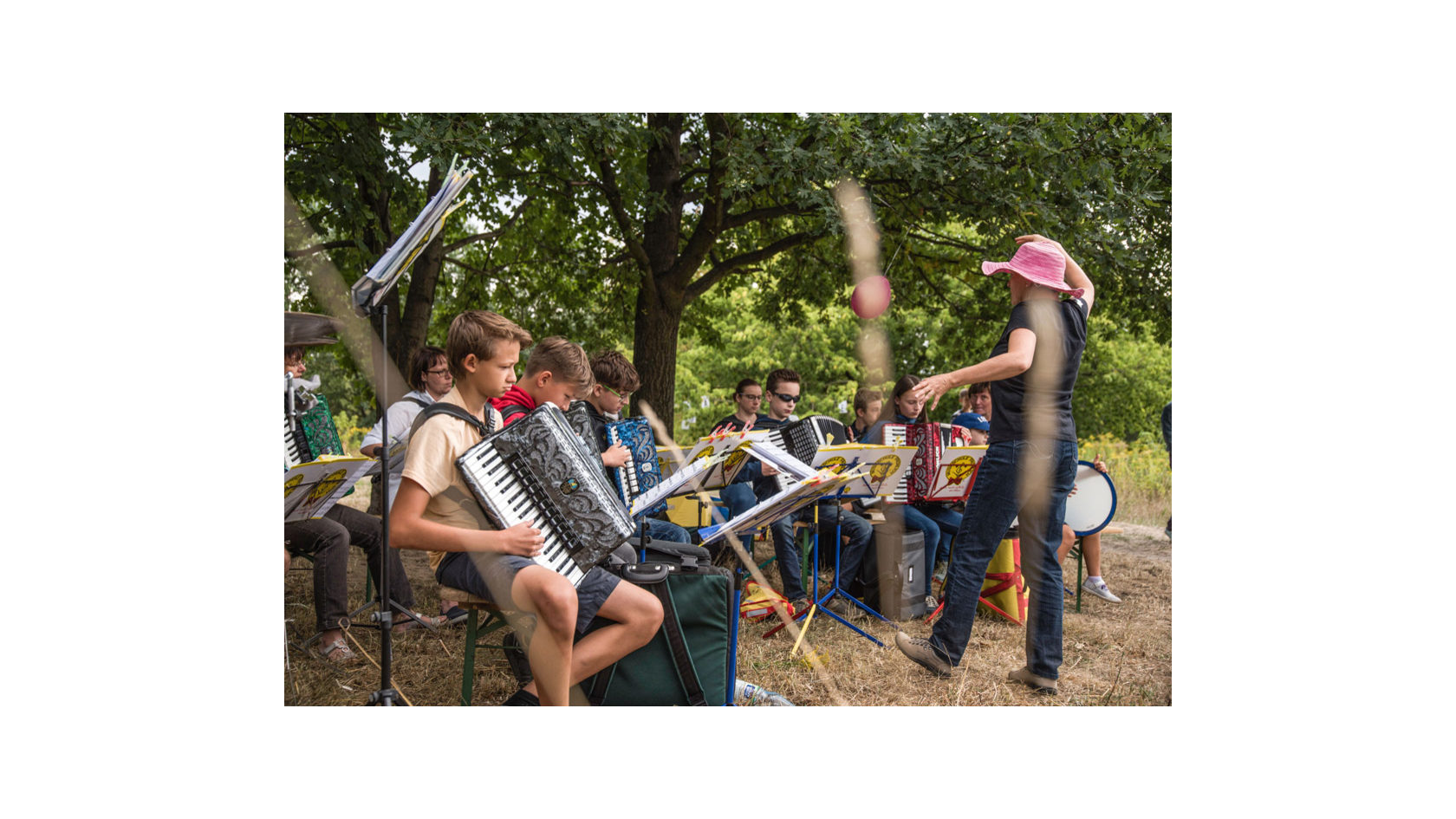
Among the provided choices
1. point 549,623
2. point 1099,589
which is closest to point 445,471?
point 549,623

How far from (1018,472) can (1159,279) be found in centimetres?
554

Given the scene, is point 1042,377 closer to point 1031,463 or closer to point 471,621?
point 1031,463

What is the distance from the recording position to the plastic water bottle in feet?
11.6

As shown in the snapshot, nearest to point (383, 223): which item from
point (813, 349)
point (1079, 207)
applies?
point (1079, 207)

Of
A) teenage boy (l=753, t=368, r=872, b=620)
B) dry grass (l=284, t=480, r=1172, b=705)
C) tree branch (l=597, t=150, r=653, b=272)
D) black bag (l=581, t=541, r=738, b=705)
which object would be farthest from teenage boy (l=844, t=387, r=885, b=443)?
black bag (l=581, t=541, r=738, b=705)

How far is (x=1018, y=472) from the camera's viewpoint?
3.59 m

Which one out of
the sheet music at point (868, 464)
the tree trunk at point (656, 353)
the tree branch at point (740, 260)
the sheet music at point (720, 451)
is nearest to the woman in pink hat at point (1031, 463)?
the sheet music at point (868, 464)

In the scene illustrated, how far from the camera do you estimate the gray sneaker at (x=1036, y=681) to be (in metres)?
3.70

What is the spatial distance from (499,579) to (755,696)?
1.31m

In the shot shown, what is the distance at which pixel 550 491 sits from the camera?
2.73 metres

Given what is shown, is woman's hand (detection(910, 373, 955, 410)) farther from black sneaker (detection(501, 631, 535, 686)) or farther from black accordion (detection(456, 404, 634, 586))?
black sneaker (detection(501, 631, 535, 686))

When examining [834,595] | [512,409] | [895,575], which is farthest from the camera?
[834,595]

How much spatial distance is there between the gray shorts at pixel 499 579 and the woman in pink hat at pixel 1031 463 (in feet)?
5.20

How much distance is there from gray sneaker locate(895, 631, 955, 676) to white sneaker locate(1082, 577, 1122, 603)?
2356 millimetres
